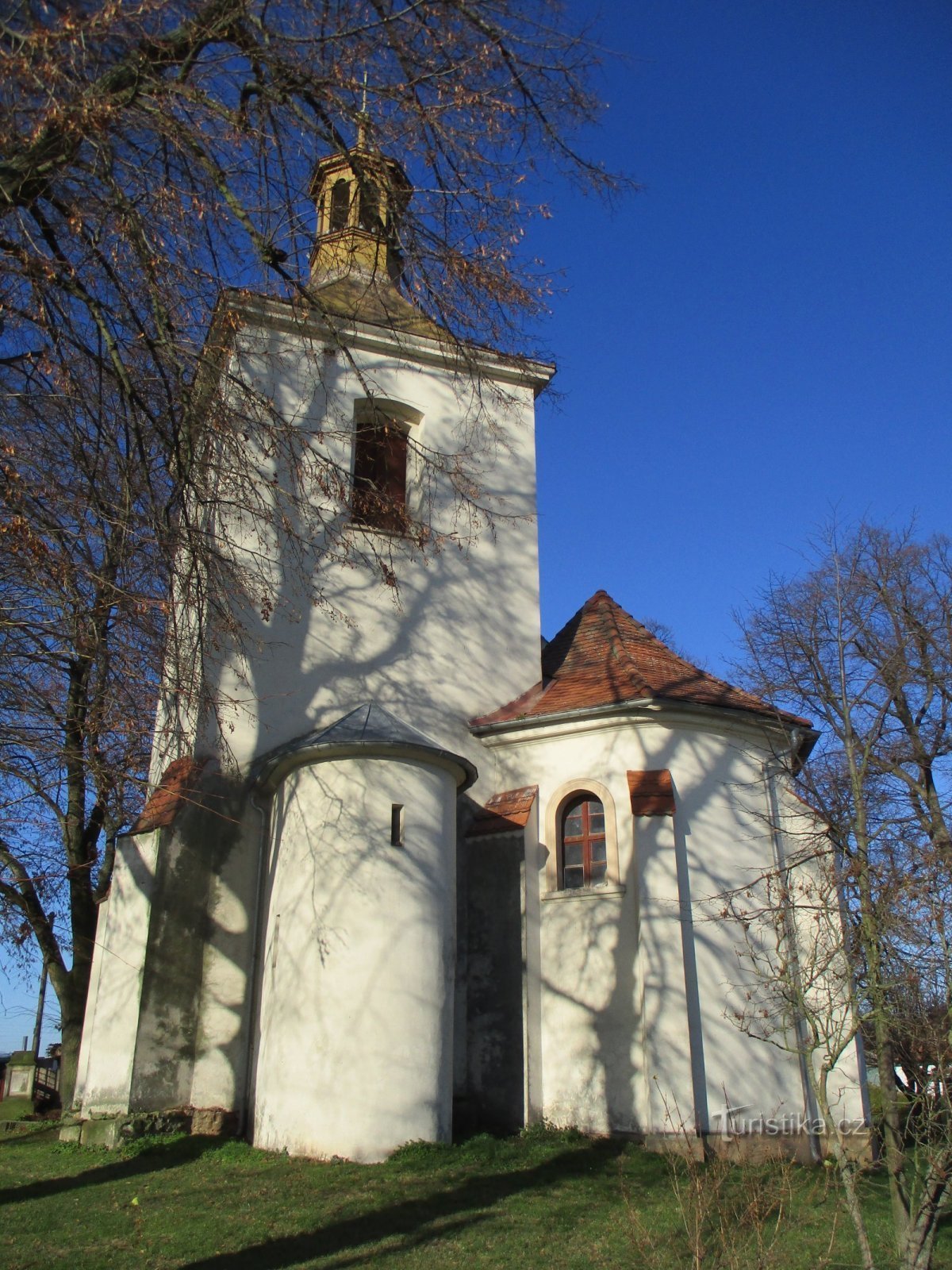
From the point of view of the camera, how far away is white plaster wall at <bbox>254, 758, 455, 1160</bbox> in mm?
10391

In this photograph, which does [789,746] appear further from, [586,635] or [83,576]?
[83,576]

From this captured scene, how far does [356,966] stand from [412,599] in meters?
5.60

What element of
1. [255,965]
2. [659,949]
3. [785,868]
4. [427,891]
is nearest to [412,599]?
[427,891]

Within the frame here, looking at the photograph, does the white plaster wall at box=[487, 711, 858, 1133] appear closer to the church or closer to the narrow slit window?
the church

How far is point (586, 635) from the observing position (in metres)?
15.6

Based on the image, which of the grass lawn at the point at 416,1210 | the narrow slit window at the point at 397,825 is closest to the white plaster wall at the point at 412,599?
the narrow slit window at the point at 397,825

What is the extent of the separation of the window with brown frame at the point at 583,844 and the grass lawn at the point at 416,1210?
2.87 m

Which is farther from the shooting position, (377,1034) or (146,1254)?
(377,1034)

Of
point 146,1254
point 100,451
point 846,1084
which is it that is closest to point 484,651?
point 846,1084

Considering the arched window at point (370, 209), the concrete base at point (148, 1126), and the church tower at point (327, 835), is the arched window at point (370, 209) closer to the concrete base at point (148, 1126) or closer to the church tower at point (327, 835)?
the church tower at point (327, 835)

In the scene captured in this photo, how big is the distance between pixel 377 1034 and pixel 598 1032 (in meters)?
2.79

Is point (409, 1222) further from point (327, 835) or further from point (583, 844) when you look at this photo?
point (583, 844)

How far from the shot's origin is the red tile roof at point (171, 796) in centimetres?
1215

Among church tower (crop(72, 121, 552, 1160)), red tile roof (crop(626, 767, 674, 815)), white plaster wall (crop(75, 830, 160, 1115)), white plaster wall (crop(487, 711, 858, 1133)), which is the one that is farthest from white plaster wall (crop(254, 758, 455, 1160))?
red tile roof (crop(626, 767, 674, 815))
